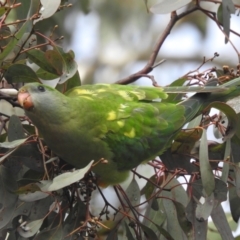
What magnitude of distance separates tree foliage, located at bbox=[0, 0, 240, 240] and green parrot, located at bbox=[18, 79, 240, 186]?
4 cm

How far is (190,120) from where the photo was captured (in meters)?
1.40

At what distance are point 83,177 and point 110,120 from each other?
23cm

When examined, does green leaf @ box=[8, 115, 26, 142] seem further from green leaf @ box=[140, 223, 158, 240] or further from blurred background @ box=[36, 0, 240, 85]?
blurred background @ box=[36, 0, 240, 85]

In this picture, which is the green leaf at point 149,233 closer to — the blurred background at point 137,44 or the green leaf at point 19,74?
the green leaf at point 19,74

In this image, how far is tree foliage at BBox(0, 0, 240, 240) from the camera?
1151mm

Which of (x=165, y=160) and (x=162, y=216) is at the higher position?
(x=165, y=160)

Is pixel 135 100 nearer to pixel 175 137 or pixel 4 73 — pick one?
pixel 175 137

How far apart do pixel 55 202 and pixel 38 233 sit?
0.24 ft

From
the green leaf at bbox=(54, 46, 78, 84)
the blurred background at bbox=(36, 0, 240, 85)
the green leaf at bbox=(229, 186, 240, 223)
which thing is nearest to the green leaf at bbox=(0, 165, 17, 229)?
the green leaf at bbox=(54, 46, 78, 84)

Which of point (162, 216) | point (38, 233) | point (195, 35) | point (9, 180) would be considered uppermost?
point (9, 180)

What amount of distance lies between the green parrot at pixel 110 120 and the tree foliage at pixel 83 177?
37mm

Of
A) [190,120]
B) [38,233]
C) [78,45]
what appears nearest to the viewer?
[38,233]

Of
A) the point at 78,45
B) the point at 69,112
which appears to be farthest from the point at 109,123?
the point at 78,45

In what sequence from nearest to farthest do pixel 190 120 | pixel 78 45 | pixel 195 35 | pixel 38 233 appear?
1. pixel 38 233
2. pixel 190 120
3. pixel 78 45
4. pixel 195 35
